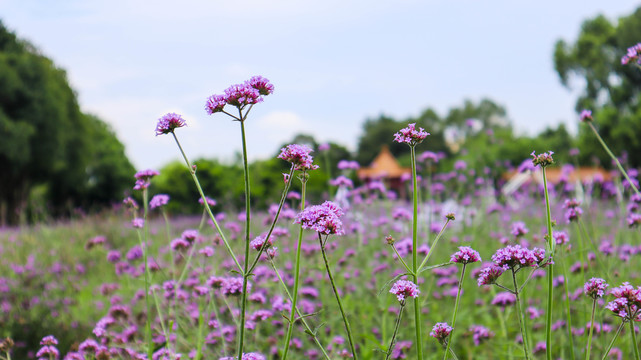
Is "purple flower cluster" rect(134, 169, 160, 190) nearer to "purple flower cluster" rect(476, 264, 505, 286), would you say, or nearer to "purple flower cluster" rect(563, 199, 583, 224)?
"purple flower cluster" rect(476, 264, 505, 286)

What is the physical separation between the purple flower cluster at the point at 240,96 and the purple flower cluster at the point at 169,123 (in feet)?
0.57

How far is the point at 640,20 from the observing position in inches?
1029

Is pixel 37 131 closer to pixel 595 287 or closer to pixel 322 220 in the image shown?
pixel 322 220

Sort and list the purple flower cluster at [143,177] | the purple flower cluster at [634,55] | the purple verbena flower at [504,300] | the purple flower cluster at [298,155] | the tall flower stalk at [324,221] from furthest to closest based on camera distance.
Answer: the purple verbena flower at [504,300] < the purple flower cluster at [634,55] < the purple flower cluster at [143,177] < the purple flower cluster at [298,155] < the tall flower stalk at [324,221]

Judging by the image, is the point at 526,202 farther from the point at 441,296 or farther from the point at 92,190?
the point at 92,190

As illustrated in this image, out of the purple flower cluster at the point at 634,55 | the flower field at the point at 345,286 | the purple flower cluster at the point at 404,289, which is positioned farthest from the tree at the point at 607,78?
the purple flower cluster at the point at 404,289

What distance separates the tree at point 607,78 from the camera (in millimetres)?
25641

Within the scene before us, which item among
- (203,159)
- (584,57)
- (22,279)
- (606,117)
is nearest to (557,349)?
(22,279)

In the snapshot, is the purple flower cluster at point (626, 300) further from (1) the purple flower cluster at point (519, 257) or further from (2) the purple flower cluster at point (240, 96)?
(2) the purple flower cluster at point (240, 96)

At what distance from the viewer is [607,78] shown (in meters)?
29.0

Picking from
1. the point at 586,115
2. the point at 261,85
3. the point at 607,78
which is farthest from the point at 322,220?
the point at 607,78

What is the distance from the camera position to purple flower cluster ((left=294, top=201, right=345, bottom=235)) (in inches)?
68.7

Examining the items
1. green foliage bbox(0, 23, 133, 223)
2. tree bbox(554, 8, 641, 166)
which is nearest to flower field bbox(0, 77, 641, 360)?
green foliage bbox(0, 23, 133, 223)

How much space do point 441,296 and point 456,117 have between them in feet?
180
